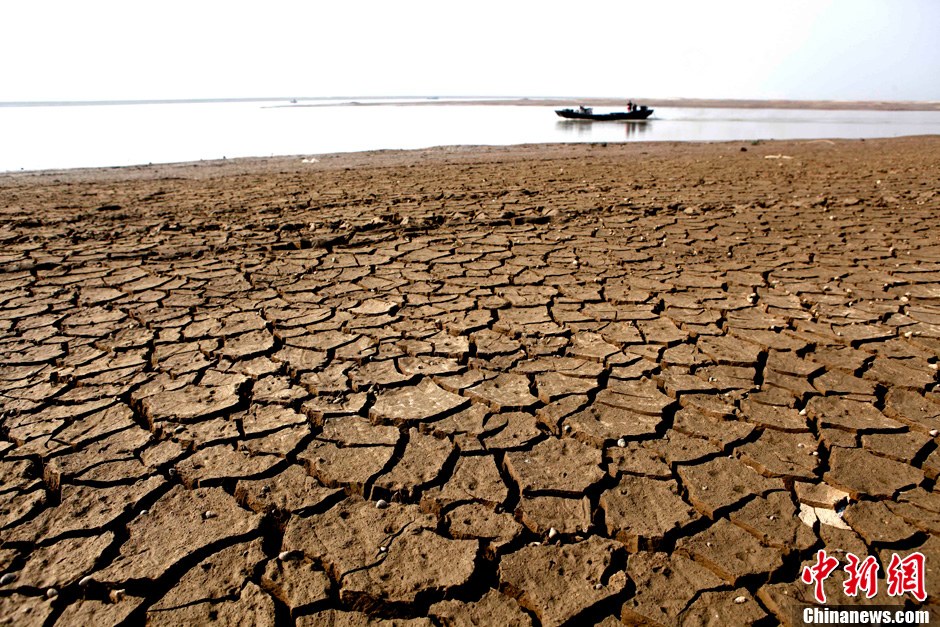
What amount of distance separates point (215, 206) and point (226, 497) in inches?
198

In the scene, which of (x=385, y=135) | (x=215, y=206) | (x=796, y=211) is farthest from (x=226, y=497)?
(x=385, y=135)

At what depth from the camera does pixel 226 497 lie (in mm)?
1763

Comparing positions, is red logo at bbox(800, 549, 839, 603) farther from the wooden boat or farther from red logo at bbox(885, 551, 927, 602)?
the wooden boat

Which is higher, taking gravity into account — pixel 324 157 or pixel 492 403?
pixel 324 157

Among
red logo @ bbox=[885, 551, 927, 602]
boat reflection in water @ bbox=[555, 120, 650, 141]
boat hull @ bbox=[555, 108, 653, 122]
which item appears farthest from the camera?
boat hull @ bbox=[555, 108, 653, 122]

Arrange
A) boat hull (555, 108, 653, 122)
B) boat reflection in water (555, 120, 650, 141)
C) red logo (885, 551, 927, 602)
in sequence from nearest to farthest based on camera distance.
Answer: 1. red logo (885, 551, 927, 602)
2. boat reflection in water (555, 120, 650, 141)
3. boat hull (555, 108, 653, 122)

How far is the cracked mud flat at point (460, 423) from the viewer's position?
146 centimetres

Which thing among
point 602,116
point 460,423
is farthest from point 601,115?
point 460,423

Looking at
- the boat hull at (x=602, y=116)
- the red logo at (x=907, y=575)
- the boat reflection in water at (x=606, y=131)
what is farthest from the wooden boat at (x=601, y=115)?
the red logo at (x=907, y=575)

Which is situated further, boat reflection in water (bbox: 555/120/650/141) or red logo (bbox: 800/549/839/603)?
boat reflection in water (bbox: 555/120/650/141)

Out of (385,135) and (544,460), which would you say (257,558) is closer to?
(544,460)

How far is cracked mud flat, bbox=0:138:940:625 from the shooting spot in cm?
146

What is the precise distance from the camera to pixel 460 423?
7.06ft

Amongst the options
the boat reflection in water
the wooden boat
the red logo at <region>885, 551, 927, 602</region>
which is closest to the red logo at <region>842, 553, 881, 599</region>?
the red logo at <region>885, 551, 927, 602</region>
